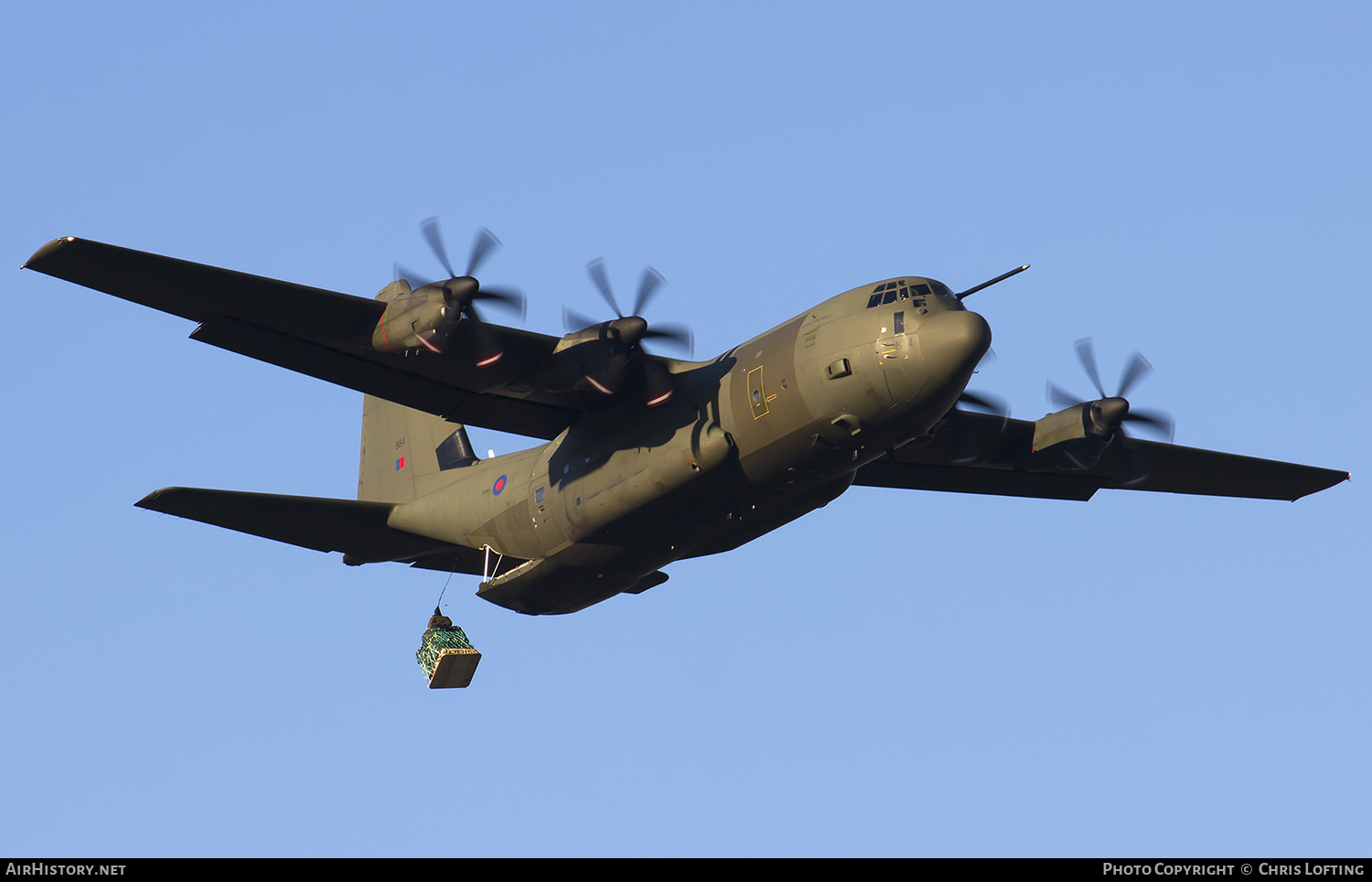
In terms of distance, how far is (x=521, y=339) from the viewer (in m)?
27.4

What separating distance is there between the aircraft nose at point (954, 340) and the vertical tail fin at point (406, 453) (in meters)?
12.5

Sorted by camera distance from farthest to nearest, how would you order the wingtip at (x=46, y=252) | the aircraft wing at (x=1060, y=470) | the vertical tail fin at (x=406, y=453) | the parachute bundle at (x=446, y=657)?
1. the vertical tail fin at (x=406, y=453)
2. the aircraft wing at (x=1060, y=470)
3. the parachute bundle at (x=446, y=657)
4. the wingtip at (x=46, y=252)

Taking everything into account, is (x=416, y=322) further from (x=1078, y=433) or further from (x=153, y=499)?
(x=1078, y=433)

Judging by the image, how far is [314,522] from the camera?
30688 millimetres

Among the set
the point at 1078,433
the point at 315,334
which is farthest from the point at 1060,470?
the point at 315,334

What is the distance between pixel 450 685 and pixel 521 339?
739cm

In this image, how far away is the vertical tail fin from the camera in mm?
34375

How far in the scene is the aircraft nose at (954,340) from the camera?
25.1 metres

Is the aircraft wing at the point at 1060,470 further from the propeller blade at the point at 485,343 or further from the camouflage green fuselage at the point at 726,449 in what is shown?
the propeller blade at the point at 485,343

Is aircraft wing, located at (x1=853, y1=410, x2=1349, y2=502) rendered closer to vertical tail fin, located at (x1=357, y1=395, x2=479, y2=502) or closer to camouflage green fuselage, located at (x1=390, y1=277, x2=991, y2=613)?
camouflage green fuselage, located at (x1=390, y1=277, x2=991, y2=613)

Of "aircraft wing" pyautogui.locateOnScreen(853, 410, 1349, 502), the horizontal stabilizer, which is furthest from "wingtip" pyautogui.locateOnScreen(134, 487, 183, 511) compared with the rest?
"aircraft wing" pyautogui.locateOnScreen(853, 410, 1349, 502)

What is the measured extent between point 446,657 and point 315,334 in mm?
6939

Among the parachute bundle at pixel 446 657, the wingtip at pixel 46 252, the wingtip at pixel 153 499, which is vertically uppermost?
the wingtip at pixel 46 252

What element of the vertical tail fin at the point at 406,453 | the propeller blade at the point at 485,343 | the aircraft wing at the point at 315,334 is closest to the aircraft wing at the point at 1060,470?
the aircraft wing at the point at 315,334
